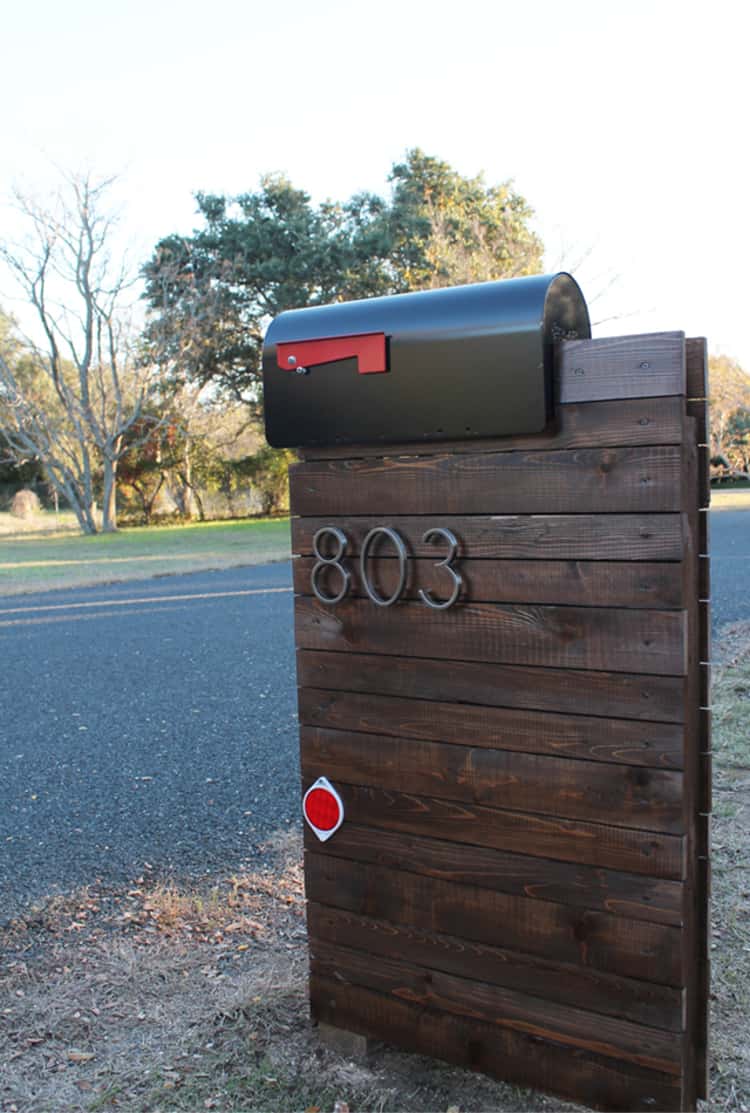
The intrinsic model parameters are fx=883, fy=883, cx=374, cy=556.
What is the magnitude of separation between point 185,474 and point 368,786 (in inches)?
1153

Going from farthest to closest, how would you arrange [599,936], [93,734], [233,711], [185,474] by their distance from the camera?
[185,474]
[233,711]
[93,734]
[599,936]

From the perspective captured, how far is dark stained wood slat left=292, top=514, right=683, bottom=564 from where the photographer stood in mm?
1663

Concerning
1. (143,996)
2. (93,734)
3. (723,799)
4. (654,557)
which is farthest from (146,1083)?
(93,734)

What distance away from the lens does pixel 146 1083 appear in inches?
78.2

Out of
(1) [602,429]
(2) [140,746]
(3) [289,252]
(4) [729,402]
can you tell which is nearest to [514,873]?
(1) [602,429]

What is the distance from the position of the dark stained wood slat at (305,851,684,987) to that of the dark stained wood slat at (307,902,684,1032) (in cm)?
2

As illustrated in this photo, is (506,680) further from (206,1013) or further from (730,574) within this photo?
(730,574)

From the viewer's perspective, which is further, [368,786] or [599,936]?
[368,786]

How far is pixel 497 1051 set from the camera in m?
1.92

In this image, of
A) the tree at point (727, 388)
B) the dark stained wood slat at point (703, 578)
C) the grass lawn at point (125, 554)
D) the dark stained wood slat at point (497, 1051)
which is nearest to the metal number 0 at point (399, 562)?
the dark stained wood slat at point (703, 578)

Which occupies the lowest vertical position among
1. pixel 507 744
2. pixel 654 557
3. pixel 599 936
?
pixel 599 936

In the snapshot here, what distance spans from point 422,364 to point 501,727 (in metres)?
0.78

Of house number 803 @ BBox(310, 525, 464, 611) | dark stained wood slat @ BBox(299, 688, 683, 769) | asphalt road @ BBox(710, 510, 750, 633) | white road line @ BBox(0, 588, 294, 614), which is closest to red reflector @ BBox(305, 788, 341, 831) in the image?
dark stained wood slat @ BBox(299, 688, 683, 769)

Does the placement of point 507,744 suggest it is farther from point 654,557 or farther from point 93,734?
point 93,734
